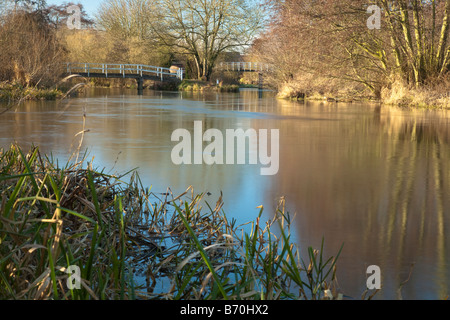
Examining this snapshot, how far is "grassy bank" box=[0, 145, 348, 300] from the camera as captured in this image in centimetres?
178

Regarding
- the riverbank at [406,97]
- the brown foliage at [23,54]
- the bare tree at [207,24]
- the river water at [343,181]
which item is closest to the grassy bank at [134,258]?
the river water at [343,181]

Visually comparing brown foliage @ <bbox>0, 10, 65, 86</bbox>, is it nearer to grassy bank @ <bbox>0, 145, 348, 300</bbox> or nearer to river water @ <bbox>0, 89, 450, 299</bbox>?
river water @ <bbox>0, 89, 450, 299</bbox>

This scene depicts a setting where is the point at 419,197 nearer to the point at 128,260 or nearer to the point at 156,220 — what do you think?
the point at 156,220

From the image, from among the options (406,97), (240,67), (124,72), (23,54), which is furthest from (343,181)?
(240,67)

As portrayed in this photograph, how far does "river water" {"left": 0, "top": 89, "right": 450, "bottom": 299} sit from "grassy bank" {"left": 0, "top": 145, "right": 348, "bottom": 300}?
262 mm

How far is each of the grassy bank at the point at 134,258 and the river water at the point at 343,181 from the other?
26 cm

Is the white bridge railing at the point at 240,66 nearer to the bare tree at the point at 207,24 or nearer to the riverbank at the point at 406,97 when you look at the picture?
the bare tree at the point at 207,24

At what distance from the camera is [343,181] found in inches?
180

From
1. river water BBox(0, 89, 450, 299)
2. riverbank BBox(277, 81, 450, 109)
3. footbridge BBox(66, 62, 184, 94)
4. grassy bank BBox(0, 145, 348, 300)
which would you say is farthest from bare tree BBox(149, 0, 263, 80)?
grassy bank BBox(0, 145, 348, 300)

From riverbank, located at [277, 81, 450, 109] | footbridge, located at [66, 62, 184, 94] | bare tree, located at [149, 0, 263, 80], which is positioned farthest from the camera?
bare tree, located at [149, 0, 263, 80]

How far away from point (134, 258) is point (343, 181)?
2513mm
